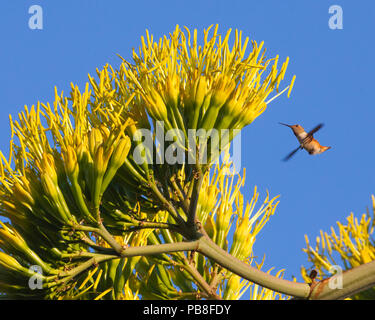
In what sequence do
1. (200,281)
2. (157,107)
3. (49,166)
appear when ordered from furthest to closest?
(200,281)
(157,107)
(49,166)

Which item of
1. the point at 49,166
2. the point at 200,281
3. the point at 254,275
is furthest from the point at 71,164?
the point at 200,281

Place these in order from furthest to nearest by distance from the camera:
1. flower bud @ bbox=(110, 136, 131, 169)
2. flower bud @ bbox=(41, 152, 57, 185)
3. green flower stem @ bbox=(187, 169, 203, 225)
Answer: green flower stem @ bbox=(187, 169, 203, 225), flower bud @ bbox=(41, 152, 57, 185), flower bud @ bbox=(110, 136, 131, 169)

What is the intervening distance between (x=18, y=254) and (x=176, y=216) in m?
1.25

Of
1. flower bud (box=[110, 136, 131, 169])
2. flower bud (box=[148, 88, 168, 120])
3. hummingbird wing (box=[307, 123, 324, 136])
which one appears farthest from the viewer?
flower bud (box=[148, 88, 168, 120])

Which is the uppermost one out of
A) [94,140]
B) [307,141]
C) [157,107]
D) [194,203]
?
[157,107]

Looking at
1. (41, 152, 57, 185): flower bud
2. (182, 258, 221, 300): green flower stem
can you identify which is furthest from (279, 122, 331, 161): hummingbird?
(182, 258, 221, 300): green flower stem

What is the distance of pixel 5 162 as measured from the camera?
4.65 m

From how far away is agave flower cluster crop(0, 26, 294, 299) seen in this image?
173 inches

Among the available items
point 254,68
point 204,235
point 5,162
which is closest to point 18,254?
point 5,162

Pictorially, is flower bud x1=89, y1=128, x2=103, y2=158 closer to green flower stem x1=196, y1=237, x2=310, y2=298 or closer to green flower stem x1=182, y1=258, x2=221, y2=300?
green flower stem x1=196, y1=237, x2=310, y2=298

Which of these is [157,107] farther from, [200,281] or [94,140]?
[200,281]

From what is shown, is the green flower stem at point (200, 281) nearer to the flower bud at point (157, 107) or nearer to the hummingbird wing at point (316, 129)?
the flower bud at point (157, 107)

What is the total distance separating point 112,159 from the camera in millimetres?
4309
